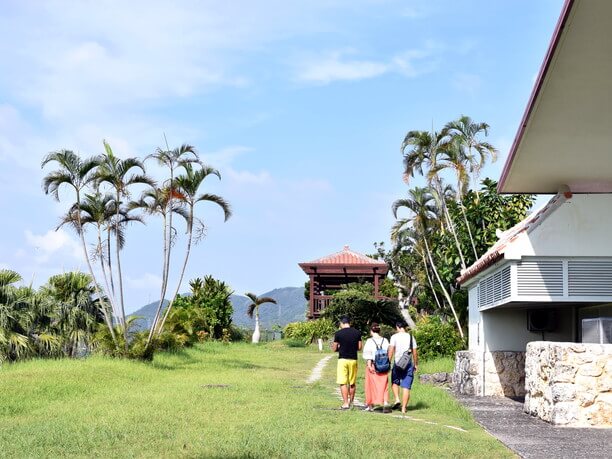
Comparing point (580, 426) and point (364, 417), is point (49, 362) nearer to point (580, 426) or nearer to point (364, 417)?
point (364, 417)

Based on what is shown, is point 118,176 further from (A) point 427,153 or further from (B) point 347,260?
(B) point 347,260

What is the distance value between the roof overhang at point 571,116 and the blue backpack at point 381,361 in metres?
3.65

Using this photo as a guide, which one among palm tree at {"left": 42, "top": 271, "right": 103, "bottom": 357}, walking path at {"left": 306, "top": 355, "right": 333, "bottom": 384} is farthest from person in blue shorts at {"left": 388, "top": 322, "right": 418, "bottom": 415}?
palm tree at {"left": 42, "top": 271, "right": 103, "bottom": 357}

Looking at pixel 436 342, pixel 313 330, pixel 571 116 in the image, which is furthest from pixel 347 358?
pixel 313 330

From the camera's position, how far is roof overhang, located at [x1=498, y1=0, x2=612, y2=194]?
1063cm

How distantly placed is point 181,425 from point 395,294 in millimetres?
38026

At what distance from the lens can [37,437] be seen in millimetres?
10273

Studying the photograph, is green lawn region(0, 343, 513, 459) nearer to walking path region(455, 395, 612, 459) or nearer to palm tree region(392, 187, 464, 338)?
walking path region(455, 395, 612, 459)

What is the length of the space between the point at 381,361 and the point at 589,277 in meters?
3.84

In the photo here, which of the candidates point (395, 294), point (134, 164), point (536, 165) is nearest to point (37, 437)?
point (536, 165)

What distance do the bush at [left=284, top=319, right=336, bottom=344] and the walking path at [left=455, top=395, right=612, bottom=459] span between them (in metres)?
27.0

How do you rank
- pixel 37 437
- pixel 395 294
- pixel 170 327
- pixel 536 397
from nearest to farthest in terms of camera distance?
1. pixel 37 437
2. pixel 536 397
3. pixel 170 327
4. pixel 395 294

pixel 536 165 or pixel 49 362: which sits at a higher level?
pixel 536 165

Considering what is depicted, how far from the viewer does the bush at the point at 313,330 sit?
138 feet
